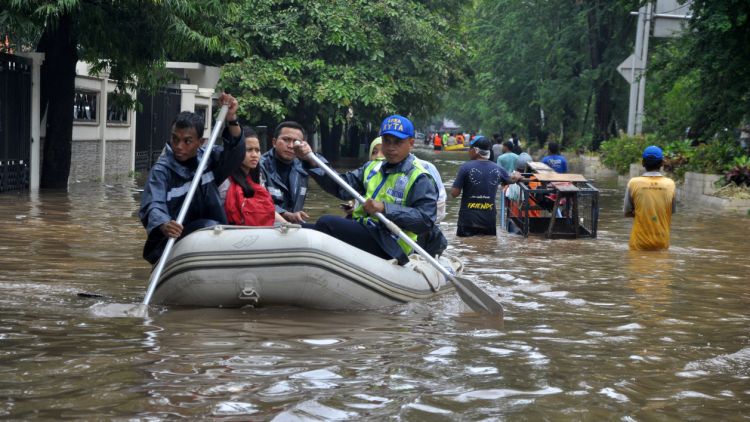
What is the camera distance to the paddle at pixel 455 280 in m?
8.55

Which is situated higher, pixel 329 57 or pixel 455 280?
pixel 329 57

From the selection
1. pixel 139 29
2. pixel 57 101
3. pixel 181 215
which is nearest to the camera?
pixel 181 215

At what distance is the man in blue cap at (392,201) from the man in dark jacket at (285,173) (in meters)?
0.50

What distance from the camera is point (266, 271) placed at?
7.99 meters

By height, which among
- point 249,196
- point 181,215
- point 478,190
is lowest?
point 478,190

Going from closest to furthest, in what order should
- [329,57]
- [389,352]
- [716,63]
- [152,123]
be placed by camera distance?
1. [389,352]
2. [716,63]
3. [152,123]
4. [329,57]

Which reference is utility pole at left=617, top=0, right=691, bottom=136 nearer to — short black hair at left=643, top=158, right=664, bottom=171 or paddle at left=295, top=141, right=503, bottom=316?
short black hair at left=643, top=158, right=664, bottom=171

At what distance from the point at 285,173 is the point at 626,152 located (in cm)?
2706

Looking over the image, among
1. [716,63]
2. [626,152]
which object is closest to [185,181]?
[716,63]

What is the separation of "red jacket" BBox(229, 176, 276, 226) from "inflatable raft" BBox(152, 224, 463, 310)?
749mm

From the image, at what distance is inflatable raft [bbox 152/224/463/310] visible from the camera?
7949mm

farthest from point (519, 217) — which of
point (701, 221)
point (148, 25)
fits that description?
point (148, 25)

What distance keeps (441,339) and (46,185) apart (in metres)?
15.0

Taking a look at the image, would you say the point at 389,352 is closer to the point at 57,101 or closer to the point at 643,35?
the point at 57,101
